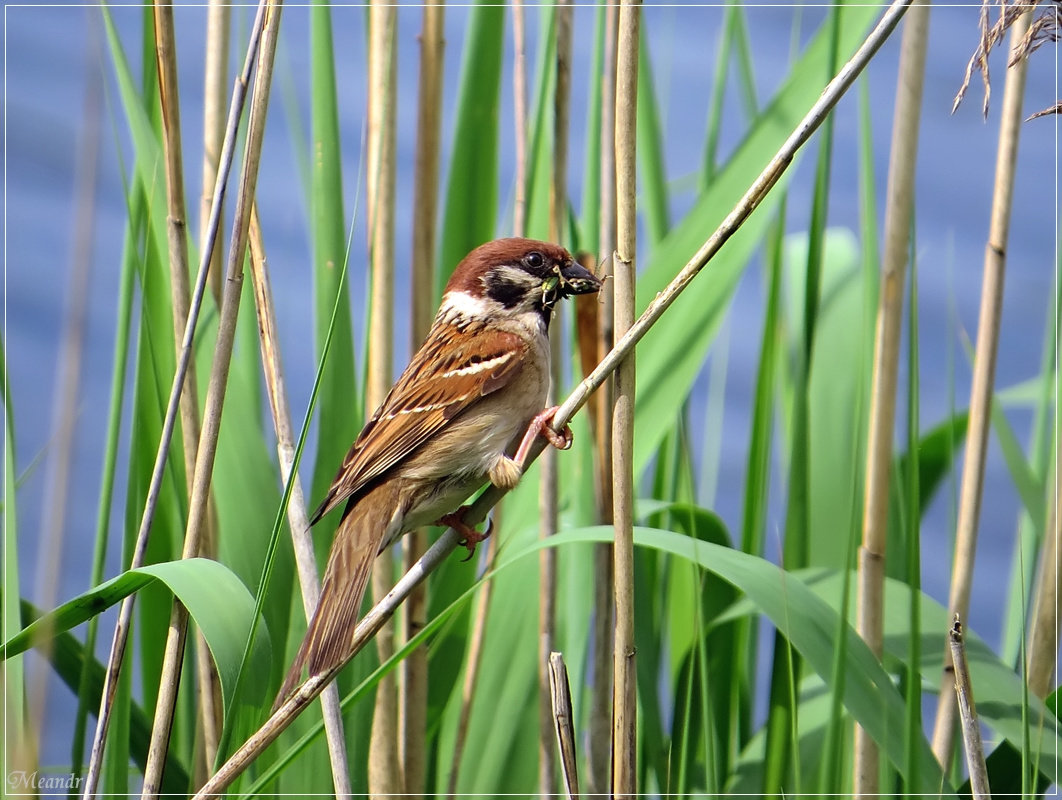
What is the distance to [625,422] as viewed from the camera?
5.58ft

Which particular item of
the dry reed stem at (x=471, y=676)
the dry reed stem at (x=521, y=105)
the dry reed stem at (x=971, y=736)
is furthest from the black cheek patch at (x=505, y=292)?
the dry reed stem at (x=971, y=736)

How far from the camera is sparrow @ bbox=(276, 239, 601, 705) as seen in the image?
218cm

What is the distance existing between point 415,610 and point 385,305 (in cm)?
69

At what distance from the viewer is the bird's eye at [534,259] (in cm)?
243

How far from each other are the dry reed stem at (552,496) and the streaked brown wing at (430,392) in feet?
0.52

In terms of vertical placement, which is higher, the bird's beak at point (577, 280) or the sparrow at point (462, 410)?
the bird's beak at point (577, 280)

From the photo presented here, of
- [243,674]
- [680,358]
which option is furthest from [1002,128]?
[243,674]

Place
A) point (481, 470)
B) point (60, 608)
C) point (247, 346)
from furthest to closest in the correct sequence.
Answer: point (247, 346), point (481, 470), point (60, 608)

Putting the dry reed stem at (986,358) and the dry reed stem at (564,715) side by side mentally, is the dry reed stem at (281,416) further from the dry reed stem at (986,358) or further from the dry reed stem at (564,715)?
the dry reed stem at (986,358)

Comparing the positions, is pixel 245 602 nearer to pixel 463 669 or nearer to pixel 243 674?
pixel 243 674

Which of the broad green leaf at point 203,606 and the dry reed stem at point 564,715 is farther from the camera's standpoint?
the dry reed stem at point 564,715

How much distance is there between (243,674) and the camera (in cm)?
Answer: 148

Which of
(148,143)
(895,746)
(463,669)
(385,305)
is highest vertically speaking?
(148,143)

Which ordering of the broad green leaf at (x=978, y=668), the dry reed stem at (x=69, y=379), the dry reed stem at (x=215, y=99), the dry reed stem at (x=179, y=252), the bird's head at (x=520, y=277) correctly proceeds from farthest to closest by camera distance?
1. the bird's head at (x=520, y=277)
2. the dry reed stem at (x=215, y=99)
3. the dry reed stem at (x=179, y=252)
4. the broad green leaf at (x=978, y=668)
5. the dry reed stem at (x=69, y=379)
